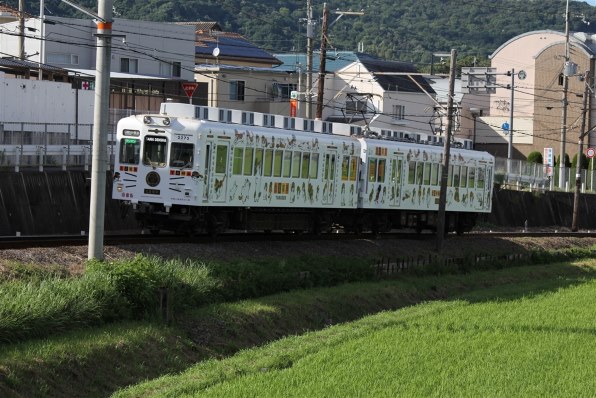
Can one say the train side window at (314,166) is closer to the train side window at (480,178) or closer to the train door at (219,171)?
the train door at (219,171)

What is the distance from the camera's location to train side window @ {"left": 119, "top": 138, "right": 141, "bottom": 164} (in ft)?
87.3

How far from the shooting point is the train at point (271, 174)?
2616 centimetres

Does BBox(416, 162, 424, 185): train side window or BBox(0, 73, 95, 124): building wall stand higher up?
BBox(0, 73, 95, 124): building wall

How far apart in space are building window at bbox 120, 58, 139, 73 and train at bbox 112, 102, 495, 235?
23.0 metres

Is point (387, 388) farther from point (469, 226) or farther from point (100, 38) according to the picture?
point (469, 226)

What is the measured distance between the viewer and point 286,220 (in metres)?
30.4

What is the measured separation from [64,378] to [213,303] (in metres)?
6.19

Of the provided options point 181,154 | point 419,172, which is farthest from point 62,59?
point 181,154

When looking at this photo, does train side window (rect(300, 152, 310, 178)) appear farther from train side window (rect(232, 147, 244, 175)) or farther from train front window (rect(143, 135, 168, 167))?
train front window (rect(143, 135, 168, 167))

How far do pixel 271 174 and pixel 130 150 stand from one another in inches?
156

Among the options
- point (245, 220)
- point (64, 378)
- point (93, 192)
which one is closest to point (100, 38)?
point (93, 192)

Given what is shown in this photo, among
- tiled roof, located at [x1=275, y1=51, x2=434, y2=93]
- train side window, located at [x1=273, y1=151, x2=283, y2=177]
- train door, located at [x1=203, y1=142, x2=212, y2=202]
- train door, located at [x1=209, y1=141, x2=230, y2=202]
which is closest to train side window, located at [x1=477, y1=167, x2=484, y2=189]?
train side window, located at [x1=273, y1=151, x2=283, y2=177]

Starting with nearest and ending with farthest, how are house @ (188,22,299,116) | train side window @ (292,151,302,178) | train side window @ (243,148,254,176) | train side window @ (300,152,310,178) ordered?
train side window @ (243,148,254,176)
train side window @ (292,151,302,178)
train side window @ (300,152,310,178)
house @ (188,22,299,116)

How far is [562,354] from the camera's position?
1677cm
